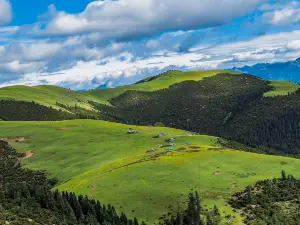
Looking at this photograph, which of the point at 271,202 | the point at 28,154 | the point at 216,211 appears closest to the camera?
the point at 216,211

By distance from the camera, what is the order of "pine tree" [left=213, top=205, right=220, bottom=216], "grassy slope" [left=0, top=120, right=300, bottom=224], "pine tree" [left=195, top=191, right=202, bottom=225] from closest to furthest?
"pine tree" [left=195, top=191, right=202, bottom=225], "pine tree" [left=213, top=205, right=220, bottom=216], "grassy slope" [left=0, top=120, right=300, bottom=224]

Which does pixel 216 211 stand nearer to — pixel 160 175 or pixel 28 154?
pixel 160 175

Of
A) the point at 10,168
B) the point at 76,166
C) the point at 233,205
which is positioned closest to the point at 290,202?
the point at 233,205

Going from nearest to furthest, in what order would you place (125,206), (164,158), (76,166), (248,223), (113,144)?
(248,223), (125,206), (164,158), (76,166), (113,144)

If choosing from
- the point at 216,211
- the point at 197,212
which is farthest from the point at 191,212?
the point at 216,211

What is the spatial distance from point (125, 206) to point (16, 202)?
39.2 m

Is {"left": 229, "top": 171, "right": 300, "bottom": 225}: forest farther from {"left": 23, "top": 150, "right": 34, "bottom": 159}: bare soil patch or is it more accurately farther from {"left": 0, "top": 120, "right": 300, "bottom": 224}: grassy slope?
{"left": 23, "top": 150, "right": 34, "bottom": 159}: bare soil patch

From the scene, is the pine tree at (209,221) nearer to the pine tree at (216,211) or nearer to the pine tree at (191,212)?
the pine tree at (216,211)

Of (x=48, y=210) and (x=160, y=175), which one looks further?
(x=160, y=175)

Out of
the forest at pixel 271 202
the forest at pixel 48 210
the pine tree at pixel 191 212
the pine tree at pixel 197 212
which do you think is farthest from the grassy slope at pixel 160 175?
the forest at pixel 48 210

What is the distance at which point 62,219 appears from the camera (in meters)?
74.2

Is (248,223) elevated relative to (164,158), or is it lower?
lower

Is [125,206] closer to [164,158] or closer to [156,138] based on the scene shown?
[164,158]

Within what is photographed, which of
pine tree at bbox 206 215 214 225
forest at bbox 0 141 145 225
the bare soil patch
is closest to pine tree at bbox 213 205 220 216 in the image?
pine tree at bbox 206 215 214 225
